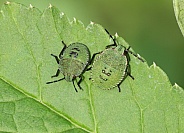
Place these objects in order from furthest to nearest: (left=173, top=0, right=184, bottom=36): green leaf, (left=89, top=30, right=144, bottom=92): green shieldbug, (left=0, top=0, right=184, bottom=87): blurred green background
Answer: (left=0, top=0, right=184, bottom=87): blurred green background < (left=89, top=30, right=144, bottom=92): green shieldbug < (left=173, top=0, right=184, bottom=36): green leaf

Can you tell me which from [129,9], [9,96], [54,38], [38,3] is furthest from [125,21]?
[9,96]

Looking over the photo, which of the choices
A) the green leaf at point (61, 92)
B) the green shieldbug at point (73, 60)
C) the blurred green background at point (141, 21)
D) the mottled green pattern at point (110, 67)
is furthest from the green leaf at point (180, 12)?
the blurred green background at point (141, 21)

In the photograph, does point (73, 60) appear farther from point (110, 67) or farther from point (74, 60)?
point (110, 67)

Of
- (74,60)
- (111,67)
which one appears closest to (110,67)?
(111,67)

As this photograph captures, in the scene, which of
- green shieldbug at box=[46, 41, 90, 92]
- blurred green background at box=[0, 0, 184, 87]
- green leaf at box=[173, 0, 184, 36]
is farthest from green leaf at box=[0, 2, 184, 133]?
blurred green background at box=[0, 0, 184, 87]

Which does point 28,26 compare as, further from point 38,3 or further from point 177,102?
point 38,3

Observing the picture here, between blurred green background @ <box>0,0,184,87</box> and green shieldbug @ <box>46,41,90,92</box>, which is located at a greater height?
blurred green background @ <box>0,0,184,87</box>

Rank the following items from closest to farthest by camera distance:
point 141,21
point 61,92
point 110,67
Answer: point 61,92
point 110,67
point 141,21

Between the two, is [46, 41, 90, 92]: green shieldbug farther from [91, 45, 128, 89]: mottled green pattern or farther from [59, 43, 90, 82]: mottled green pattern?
[91, 45, 128, 89]: mottled green pattern
